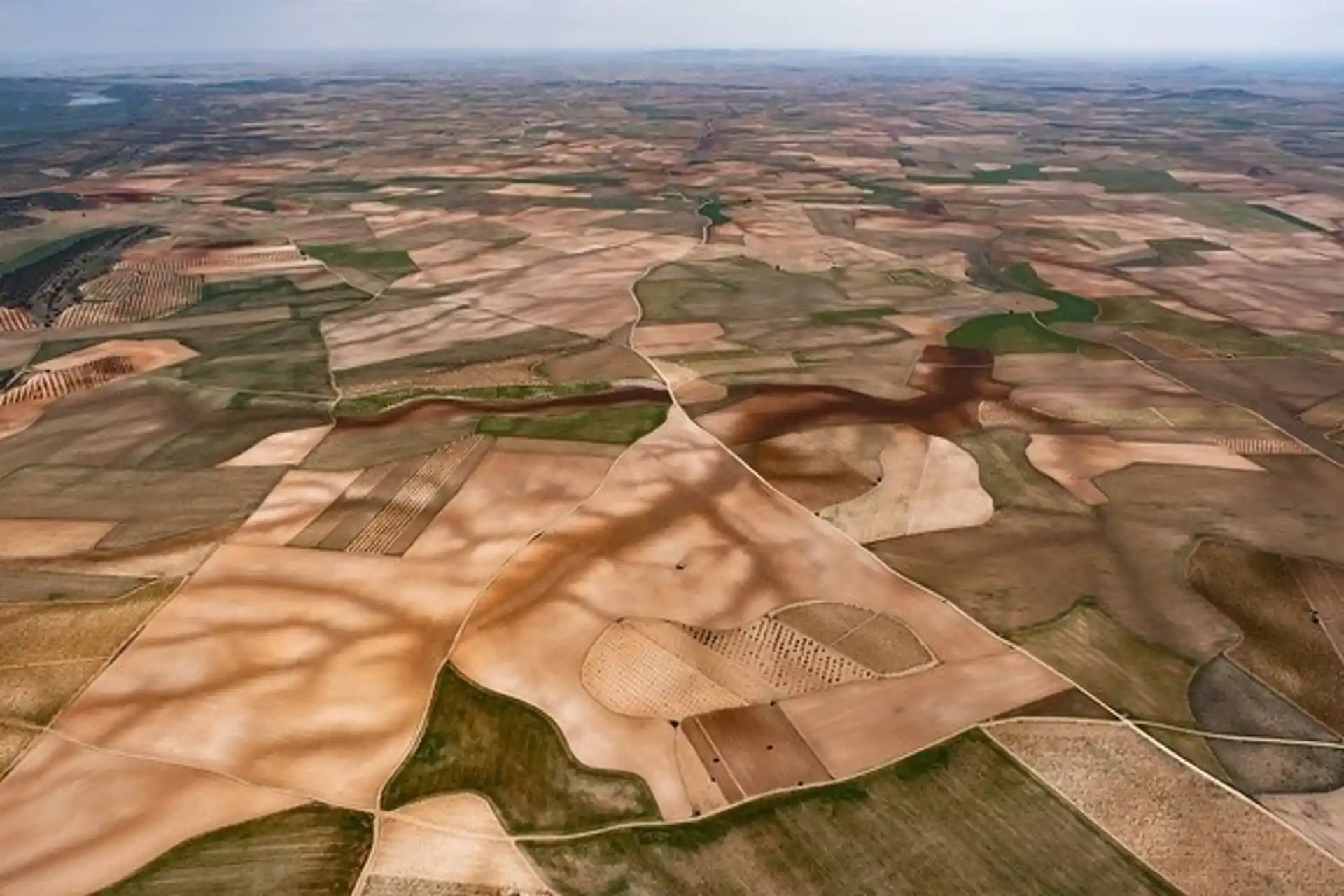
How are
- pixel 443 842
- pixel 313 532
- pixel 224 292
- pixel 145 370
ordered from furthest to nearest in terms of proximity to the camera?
pixel 224 292
pixel 145 370
pixel 313 532
pixel 443 842

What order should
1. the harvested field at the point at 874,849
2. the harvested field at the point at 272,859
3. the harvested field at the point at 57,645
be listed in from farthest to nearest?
the harvested field at the point at 57,645, the harvested field at the point at 874,849, the harvested field at the point at 272,859

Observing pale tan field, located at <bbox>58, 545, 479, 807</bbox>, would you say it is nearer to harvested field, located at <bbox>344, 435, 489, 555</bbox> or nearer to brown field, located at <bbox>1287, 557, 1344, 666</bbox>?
harvested field, located at <bbox>344, 435, 489, 555</bbox>

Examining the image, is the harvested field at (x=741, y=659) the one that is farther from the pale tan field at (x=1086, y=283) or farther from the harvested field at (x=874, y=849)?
the pale tan field at (x=1086, y=283)

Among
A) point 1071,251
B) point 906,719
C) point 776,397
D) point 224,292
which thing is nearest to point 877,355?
point 776,397

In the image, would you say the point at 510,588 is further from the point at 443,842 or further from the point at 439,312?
the point at 439,312

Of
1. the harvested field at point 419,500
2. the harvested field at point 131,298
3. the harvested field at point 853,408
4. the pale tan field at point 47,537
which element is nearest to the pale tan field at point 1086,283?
the harvested field at point 853,408

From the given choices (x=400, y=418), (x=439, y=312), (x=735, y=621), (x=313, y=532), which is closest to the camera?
(x=735, y=621)

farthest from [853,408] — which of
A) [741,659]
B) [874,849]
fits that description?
[874,849]
